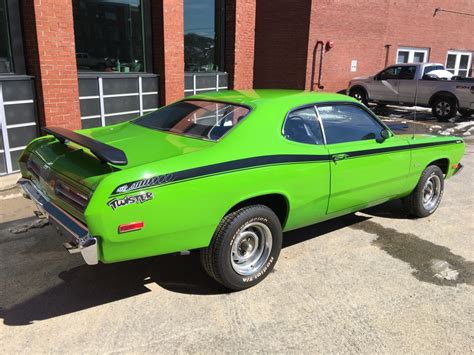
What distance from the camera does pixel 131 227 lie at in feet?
9.76

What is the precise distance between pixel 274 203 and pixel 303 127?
753mm

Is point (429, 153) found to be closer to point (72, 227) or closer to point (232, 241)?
point (232, 241)

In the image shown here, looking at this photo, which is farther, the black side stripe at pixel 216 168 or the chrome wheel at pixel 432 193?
the chrome wheel at pixel 432 193

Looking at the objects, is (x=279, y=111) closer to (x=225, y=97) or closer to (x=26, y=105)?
(x=225, y=97)

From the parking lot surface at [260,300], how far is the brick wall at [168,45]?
5093mm

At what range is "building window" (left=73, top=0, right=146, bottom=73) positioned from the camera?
26.1 ft

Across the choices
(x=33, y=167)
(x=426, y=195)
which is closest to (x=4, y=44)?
(x=33, y=167)

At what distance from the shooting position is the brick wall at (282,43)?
1695 cm

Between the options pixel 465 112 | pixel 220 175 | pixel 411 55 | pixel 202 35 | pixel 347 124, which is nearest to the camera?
pixel 220 175

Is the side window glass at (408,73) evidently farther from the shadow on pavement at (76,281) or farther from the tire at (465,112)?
the shadow on pavement at (76,281)

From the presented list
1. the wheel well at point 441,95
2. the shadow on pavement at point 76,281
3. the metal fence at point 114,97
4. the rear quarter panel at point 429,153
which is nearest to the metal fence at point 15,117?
the metal fence at point 114,97

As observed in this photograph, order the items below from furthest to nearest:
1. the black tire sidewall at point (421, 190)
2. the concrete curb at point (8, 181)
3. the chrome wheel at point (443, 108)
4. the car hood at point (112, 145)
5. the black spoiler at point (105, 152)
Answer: the chrome wheel at point (443, 108) → the concrete curb at point (8, 181) → the black tire sidewall at point (421, 190) → the car hood at point (112, 145) → the black spoiler at point (105, 152)

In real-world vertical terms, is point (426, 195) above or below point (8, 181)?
above

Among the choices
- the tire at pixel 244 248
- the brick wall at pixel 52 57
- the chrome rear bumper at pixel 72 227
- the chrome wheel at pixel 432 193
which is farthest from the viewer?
the brick wall at pixel 52 57
